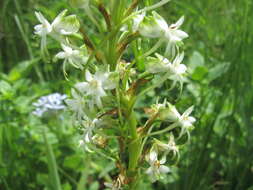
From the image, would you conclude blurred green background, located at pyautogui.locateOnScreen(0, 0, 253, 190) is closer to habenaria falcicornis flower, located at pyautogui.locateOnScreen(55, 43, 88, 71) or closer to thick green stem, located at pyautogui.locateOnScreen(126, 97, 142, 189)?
thick green stem, located at pyautogui.locateOnScreen(126, 97, 142, 189)

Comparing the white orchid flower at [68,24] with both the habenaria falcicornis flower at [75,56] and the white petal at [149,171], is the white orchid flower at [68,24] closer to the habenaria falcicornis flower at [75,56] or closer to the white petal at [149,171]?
the habenaria falcicornis flower at [75,56]

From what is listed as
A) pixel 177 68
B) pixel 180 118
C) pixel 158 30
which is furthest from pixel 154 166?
pixel 158 30

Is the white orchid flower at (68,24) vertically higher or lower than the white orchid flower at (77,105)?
higher

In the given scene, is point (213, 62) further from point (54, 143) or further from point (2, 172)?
point (2, 172)

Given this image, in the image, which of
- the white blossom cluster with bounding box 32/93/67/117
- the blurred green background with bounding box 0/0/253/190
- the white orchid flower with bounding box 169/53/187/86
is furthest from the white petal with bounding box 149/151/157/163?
the white blossom cluster with bounding box 32/93/67/117

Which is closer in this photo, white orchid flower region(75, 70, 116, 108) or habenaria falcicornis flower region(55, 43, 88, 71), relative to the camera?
white orchid flower region(75, 70, 116, 108)

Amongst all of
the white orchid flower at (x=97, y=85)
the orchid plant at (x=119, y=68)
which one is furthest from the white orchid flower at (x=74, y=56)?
the white orchid flower at (x=97, y=85)

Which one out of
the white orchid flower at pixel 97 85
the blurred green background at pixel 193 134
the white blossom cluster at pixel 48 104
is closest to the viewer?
the white orchid flower at pixel 97 85

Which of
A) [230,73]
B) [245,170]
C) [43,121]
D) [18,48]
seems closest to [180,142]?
[245,170]

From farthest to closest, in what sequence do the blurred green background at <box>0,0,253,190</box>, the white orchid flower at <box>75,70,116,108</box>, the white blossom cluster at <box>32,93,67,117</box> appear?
the white blossom cluster at <box>32,93,67,117</box> < the blurred green background at <box>0,0,253,190</box> < the white orchid flower at <box>75,70,116,108</box>
